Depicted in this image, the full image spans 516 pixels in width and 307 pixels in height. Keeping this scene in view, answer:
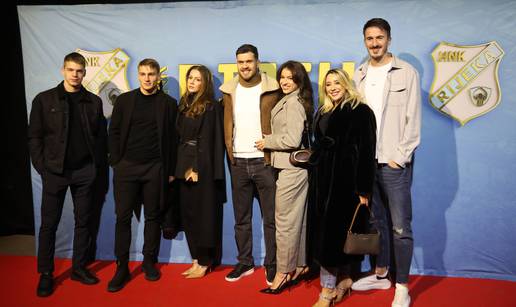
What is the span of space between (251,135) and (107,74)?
1569mm

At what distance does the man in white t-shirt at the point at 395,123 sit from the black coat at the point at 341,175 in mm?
265

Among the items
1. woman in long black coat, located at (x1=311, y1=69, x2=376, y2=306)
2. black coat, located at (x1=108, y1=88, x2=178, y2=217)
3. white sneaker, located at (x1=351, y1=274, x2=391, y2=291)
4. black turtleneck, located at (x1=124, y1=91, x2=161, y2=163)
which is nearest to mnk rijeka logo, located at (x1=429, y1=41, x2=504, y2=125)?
woman in long black coat, located at (x1=311, y1=69, x2=376, y2=306)

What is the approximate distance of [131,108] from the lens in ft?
10.7

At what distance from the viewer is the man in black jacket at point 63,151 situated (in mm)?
3191

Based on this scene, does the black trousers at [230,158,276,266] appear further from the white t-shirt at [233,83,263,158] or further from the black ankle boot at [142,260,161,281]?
the black ankle boot at [142,260,161,281]

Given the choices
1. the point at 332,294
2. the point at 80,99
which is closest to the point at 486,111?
the point at 332,294

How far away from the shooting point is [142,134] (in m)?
3.27

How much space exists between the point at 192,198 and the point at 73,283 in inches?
47.1

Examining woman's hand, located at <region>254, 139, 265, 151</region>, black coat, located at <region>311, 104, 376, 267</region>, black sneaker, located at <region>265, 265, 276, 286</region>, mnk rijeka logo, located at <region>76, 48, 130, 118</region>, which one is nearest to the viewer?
black coat, located at <region>311, 104, 376, 267</region>

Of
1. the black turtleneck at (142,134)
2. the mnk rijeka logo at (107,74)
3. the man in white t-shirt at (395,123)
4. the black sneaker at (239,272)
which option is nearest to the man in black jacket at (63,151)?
the black turtleneck at (142,134)

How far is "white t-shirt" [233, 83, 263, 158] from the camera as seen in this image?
3.27 meters

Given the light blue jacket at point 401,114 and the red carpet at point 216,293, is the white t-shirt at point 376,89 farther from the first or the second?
the red carpet at point 216,293

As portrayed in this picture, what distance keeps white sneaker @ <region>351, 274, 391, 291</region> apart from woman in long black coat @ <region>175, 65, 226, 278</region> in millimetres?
1208

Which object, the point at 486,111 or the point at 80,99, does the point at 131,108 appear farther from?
the point at 486,111
